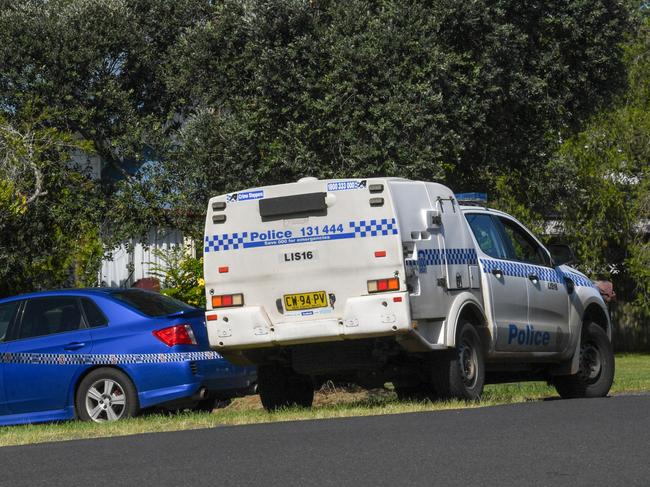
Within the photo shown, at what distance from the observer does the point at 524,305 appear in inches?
522

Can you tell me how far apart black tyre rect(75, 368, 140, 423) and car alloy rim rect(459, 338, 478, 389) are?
123 inches

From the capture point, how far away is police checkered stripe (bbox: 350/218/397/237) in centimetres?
1141

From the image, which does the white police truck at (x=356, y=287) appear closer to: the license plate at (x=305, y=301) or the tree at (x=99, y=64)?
the license plate at (x=305, y=301)

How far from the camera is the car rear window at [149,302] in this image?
13.4 m

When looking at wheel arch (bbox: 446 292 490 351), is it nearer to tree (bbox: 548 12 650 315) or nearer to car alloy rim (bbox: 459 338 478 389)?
car alloy rim (bbox: 459 338 478 389)

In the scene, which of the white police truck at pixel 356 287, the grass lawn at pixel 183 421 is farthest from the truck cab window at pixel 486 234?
the grass lawn at pixel 183 421

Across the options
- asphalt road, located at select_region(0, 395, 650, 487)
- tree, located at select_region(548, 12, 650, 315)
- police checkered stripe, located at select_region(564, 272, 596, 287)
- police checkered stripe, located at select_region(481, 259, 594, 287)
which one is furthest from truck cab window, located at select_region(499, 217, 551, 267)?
tree, located at select_region(548, 12, 650, 315)

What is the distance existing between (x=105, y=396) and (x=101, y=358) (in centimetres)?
37

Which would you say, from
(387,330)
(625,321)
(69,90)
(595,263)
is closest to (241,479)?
(387,330)

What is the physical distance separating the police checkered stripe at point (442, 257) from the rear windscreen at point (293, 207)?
0.91 meters

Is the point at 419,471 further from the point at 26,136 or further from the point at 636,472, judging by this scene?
the point at 26,136

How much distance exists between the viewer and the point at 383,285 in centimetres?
1139

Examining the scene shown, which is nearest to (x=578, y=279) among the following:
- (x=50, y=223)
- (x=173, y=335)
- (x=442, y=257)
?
(x=442, y=257)

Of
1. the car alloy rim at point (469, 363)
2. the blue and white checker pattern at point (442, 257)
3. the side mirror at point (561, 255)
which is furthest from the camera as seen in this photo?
the side mirror at point (561, 255)
